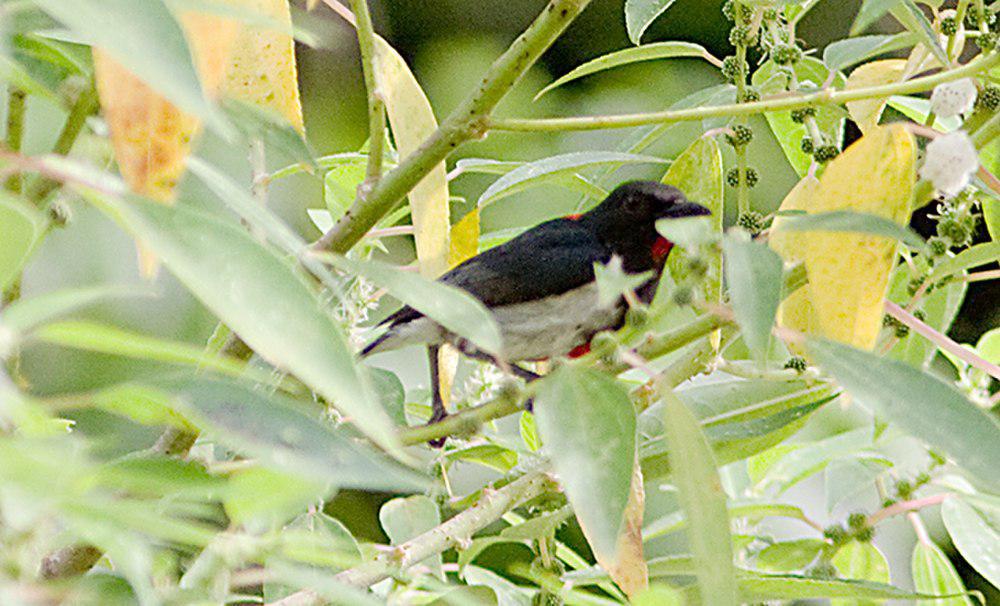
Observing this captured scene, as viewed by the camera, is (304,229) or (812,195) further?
(304,229)

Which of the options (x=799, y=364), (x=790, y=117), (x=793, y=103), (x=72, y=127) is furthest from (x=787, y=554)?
(x=72, y=127)

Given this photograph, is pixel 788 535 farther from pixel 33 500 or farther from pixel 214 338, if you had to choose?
pixel 33 500

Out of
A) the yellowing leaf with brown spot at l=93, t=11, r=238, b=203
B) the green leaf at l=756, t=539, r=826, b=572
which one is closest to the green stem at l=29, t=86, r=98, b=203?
the yellowing leaf with brown spot at l=93, t=11, r=238, b=203

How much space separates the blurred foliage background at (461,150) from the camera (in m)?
2.16

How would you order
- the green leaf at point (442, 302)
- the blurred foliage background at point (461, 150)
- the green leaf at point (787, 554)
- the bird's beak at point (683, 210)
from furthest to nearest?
the blurred foliage background at point (461, 150) < the bird's beak at point (683, 210) < the green leaf at point (787, 554) < the green leaf at point (442, 302)

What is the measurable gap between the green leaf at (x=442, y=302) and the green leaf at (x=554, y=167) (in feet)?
1.18

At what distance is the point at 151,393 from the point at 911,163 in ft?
1.36

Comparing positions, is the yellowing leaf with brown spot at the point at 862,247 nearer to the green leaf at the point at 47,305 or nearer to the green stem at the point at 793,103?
the green stem at the point at 793,103

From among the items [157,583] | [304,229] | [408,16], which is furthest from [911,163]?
[408,16]

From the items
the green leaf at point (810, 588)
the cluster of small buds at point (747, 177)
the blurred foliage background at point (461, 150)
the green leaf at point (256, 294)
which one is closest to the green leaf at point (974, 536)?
the green leaf at point (810, 588)

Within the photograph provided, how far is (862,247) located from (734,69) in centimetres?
25

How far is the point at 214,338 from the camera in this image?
83cm

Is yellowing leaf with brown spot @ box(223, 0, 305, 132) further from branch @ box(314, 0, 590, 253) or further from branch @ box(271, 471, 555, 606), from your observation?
branch @ box(271, 471, 555, 606)

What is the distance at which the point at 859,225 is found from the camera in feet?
1.83
